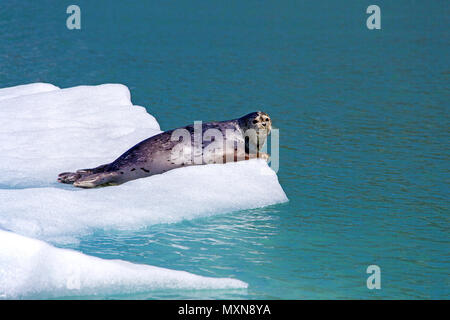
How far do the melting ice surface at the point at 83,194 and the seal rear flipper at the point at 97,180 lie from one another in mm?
89

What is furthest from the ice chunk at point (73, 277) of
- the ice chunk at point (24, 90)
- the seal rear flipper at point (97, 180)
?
the ice chunk at point (24, 90)

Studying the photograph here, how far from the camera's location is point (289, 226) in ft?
16.9

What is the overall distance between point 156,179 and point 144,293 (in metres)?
1.73

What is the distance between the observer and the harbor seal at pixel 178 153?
Answer: 5855mm

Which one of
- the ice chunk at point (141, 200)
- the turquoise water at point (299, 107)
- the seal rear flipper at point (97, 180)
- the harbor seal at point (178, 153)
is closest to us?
the turquoise water at point (299, 107)

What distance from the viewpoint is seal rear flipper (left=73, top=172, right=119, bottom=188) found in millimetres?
5723

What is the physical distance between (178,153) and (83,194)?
0.94 m

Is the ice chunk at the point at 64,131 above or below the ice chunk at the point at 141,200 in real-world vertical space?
above

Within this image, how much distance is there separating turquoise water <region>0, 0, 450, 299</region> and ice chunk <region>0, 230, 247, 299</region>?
0.32 feet

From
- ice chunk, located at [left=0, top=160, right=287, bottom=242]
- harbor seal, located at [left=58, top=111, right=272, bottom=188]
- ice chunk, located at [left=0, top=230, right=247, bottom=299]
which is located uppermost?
harbor seal, located at [left=58, top=111, right=272, bottom=188]

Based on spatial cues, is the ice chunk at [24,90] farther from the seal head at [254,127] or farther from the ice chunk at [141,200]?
the ice chunk at [141,200]

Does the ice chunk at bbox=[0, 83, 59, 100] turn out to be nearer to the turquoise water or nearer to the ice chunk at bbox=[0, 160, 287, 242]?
the turquoise water

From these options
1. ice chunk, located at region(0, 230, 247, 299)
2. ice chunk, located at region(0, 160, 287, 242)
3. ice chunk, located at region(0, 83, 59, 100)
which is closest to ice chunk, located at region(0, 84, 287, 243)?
ice chunk, located at region(0, 160, 287, 242)

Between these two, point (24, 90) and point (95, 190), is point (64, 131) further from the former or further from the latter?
point (24, 90)
